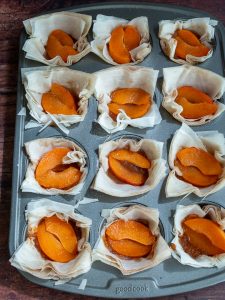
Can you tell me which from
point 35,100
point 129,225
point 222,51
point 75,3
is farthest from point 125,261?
point 75,3

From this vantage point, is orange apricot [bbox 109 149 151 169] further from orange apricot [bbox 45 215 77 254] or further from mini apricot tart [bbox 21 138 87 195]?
orange apricot [bbox 45 215 77 254]

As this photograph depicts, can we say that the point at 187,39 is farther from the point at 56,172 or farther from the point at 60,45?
the point at 56,172

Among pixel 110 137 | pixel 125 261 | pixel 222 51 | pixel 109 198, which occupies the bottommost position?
pixel 125 261

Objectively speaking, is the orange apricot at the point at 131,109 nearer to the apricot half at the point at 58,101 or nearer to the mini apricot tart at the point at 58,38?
the apricot half at the point at 58,101

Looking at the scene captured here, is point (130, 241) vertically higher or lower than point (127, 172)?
lower

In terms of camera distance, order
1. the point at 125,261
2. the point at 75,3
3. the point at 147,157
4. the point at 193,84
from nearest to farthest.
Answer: the point at 125,261 → the point at 147,157 → the point at 193,84 → the point at 75,3

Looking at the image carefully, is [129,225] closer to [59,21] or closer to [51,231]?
[51,231]

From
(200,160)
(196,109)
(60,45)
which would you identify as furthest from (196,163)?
(60,45)
